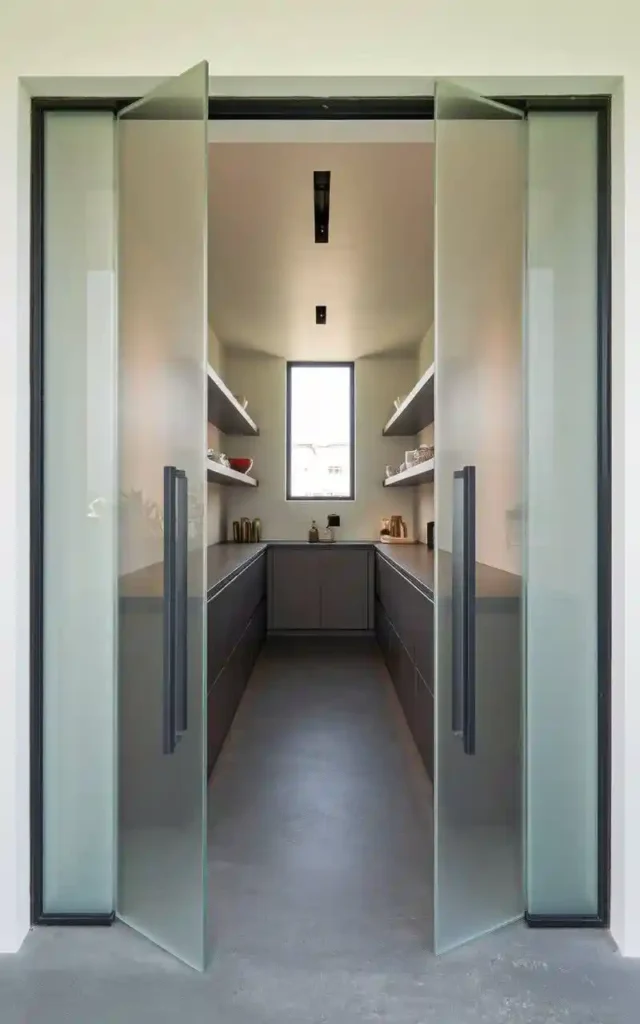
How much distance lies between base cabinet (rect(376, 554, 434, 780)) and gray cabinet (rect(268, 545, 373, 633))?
4.24 feet

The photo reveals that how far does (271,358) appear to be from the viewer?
25.9 feet

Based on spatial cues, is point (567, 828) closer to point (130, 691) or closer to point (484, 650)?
point (484, 650)

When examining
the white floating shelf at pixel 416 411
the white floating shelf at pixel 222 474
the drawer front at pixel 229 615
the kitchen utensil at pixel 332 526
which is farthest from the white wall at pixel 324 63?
the kitchen utensil at pixel 332 526

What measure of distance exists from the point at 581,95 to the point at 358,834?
8.19ft

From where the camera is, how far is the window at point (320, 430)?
8.04 metres

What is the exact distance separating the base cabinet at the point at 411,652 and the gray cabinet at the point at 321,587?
1291 millimetres

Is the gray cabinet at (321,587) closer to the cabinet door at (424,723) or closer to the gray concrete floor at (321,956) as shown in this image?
the cabinet door at (424,723)

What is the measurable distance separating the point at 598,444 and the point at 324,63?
4.17 ft

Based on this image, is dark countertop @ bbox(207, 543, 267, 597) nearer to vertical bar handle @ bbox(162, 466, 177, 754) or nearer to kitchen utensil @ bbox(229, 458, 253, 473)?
kitchen utensil @ bbox(229, 458, 253, 473)

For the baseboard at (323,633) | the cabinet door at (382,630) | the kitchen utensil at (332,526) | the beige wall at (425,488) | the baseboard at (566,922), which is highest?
the beige wall at (425,488)

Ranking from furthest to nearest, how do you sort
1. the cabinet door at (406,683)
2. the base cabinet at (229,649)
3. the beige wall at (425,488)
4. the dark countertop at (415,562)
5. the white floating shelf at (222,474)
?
the beige wall at (425,488) → the white floating shelf at (222,474) → the cabinet door at (406,683) → the dark countertop at (415,562) → the base cabinet at (229,649)

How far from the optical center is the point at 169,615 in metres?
1.98

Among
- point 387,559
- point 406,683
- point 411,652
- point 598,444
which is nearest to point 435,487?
point 598,444

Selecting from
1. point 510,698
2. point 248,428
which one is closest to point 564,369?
point 510,698
